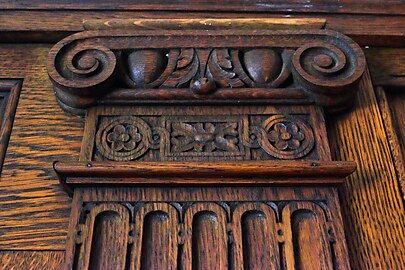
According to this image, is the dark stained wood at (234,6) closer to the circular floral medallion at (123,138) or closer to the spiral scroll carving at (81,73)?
the spiral scroll carving at (81,73)

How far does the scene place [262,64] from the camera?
79 cm

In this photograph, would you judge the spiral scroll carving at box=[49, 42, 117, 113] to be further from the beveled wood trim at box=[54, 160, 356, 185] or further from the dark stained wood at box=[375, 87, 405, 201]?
the dark stained wood at box=[375, 87, 405, 201]

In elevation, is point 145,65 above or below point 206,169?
above

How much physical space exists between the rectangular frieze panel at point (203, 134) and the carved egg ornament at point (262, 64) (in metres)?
0.05

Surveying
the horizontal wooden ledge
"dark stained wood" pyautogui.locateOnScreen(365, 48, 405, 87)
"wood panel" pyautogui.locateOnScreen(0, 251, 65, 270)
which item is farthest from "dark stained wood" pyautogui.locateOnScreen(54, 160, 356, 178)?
"dark stained wood" pyautogui.locateOnScreen(365, 48, 405, 87)

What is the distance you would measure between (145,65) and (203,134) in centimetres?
14

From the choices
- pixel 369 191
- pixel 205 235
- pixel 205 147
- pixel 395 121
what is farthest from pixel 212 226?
pixel 395 121

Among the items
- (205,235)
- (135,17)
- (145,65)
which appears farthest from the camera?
(135,17)

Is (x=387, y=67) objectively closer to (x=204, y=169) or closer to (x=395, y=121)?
(x=395, y=121)

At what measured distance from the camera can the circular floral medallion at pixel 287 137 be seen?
0.74m

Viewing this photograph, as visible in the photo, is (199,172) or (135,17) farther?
(135,17)

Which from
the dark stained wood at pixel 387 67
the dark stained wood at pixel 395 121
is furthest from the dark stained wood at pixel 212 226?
the dark stained wood at pixel 387 67

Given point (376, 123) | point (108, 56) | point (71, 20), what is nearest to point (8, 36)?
point (71, 20)

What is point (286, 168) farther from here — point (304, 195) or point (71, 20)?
point (71, 20)
